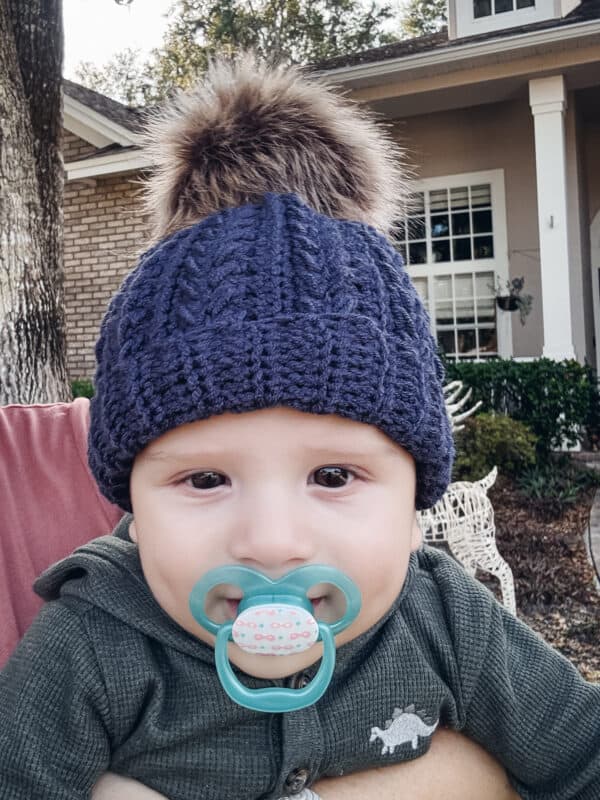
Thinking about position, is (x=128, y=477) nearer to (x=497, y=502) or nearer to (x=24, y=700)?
(x=24, y=700)

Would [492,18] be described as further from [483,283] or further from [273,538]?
[273,538]

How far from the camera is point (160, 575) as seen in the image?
121 centimetres

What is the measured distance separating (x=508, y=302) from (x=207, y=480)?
957 cm

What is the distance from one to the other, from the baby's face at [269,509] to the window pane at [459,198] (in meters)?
10.2

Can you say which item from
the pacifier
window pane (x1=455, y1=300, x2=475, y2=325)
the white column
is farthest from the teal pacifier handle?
window pane (x1=455, y1=300, x2=475, y2=325)

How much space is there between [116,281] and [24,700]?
10557 mm

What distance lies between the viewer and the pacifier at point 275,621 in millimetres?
1099

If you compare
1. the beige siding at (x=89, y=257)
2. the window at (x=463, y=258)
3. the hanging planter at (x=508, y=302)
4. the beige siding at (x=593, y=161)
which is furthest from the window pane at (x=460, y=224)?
the beige siding at (x=89, y=257)

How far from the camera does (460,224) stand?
10.9 m

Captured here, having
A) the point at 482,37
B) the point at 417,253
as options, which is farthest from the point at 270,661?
the point at 417,253

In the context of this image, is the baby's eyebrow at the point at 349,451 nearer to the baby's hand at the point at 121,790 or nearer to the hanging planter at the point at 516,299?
the baby's hand at the point at 121,790

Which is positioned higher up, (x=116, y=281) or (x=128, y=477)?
(x=116, y=281)

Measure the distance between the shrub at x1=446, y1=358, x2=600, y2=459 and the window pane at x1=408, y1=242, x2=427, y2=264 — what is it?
8.78ft

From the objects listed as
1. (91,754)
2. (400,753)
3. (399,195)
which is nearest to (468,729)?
(400,753)
